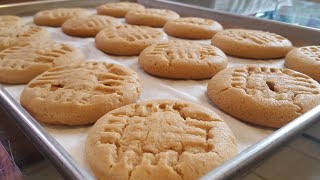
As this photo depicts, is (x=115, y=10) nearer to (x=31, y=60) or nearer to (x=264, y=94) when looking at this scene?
(x=31, y=60)

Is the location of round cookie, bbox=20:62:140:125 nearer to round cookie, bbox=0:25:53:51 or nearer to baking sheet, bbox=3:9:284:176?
baking sheet, bbox=3:9:284:176

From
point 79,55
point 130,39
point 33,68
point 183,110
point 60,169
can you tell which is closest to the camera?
point 60,169

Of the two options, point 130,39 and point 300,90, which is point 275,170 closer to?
point 300,90

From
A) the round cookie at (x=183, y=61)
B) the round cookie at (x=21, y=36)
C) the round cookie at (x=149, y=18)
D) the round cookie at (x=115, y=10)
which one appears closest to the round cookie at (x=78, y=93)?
the round cookie at (x=183, y=61)

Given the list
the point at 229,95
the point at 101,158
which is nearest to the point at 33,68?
the point at 101,158

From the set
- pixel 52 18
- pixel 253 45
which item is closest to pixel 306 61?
pixel 253 45

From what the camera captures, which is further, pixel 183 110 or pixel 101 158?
pixel 183 110

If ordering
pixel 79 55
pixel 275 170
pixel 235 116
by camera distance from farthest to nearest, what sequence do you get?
pixel 79 55 → pixel 235 116 → pixel 275 170
